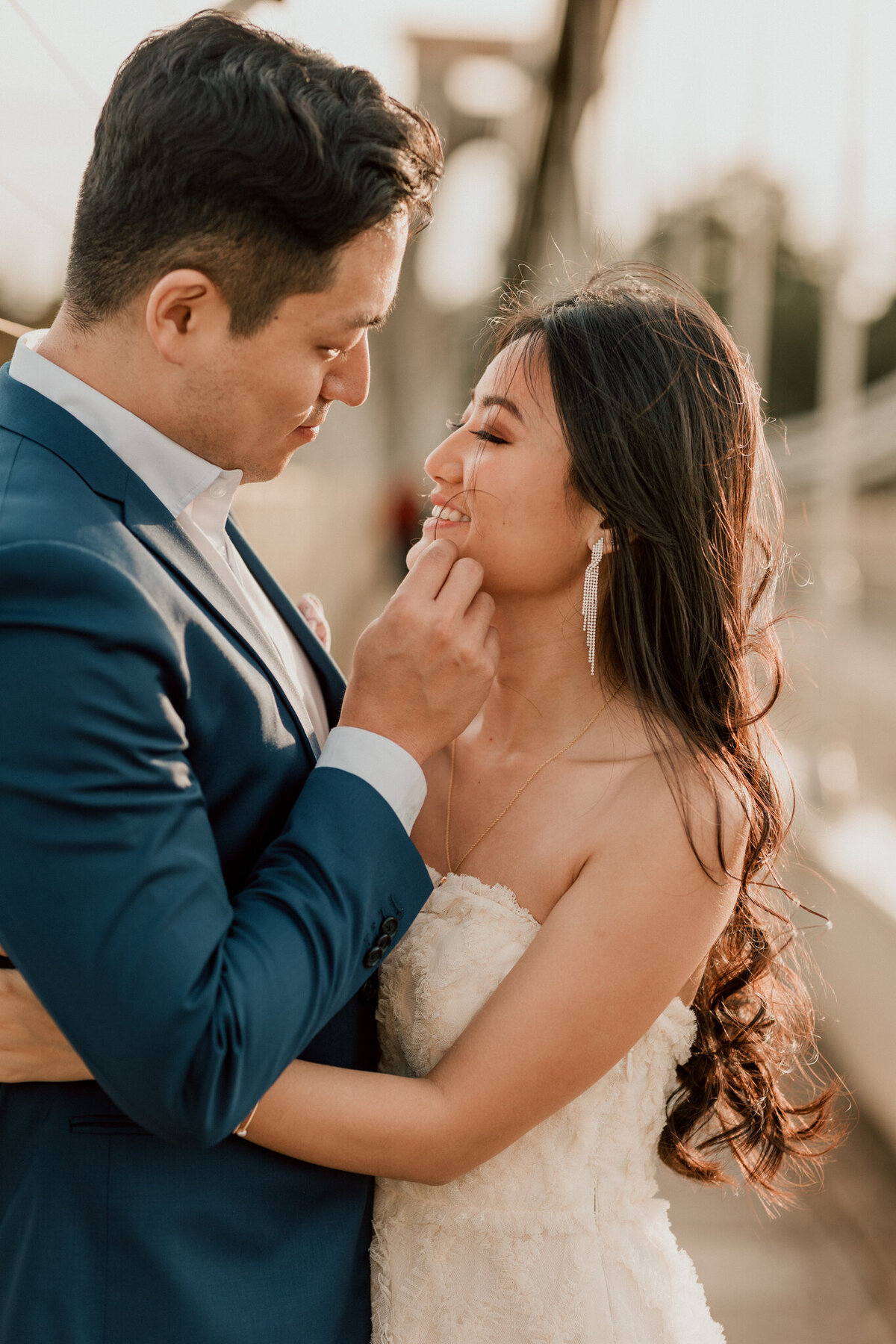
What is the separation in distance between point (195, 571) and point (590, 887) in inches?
25.6

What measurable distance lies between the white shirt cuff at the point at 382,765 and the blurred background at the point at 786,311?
31.6 inches

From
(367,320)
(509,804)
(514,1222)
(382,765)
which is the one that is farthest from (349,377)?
(514,1222)

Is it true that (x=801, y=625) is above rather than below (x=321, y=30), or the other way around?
below

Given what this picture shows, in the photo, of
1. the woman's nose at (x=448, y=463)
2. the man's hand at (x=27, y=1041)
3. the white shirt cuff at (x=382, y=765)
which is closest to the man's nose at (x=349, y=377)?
the woman's nose at (x=448, y=463)

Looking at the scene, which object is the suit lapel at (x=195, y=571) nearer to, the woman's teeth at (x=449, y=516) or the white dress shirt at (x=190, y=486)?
the white dress shirt at (x=190, y=486)

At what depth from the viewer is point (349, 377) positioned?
1.44 metres

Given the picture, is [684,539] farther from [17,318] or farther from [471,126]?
[471,126]

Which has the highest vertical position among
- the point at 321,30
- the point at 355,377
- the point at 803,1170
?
the point at 321,30

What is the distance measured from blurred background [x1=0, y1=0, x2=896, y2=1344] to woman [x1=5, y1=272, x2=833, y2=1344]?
0.32 m

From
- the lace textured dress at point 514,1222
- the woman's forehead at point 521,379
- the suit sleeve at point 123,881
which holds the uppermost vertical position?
the woman's forehead at point 521,379

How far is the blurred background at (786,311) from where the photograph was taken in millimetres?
2209

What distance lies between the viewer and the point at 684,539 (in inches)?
67.2

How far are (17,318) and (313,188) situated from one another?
1.05 metres

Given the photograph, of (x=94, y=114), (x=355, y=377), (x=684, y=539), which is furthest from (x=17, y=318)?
(x=684, y=539)
